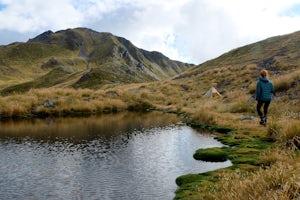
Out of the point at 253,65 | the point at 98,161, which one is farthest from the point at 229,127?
the point at 253,65

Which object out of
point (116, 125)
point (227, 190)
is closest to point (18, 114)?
point (116, 125)

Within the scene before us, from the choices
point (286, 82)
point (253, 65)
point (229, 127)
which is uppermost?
point (253, 65)

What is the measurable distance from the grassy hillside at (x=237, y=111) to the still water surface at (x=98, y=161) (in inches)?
78.2

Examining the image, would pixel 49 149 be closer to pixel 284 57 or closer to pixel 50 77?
pixel 284 57

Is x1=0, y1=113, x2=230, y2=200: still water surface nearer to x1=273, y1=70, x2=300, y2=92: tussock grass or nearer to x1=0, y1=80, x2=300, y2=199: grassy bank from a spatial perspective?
x1=0, y1=80, x2=300, y2=199: grassy bank

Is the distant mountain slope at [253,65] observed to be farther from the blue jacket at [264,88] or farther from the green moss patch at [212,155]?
the green moss patch at [212,155]

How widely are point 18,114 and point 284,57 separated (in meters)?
60.4

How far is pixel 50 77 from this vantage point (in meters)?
197

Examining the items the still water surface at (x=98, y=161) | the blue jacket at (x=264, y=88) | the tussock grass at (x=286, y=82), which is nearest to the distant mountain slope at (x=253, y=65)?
the tussock grass at (x=286, y=82)

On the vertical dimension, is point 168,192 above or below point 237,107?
below

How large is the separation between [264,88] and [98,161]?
45.9 feet

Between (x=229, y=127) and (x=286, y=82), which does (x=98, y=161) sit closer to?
(x=229, y=127)

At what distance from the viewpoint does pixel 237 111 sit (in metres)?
40.7

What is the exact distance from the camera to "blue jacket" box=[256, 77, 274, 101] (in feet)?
84.9
